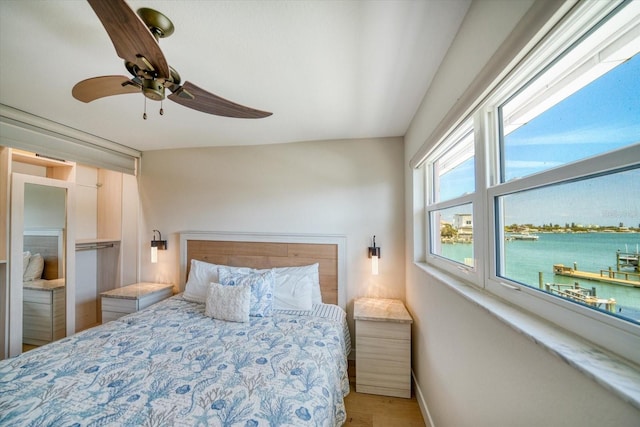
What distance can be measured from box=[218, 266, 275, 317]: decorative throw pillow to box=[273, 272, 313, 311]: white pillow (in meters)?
0.14

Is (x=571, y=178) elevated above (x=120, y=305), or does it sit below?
above

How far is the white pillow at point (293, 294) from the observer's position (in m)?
2.22

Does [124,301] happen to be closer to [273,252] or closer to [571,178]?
[273,252]

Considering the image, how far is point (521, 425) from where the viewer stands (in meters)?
0.73

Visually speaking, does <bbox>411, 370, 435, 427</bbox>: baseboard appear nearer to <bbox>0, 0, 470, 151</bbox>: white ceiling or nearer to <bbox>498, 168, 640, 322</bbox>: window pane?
<bbox>498, 168, 640, 322</bbox>: window pane

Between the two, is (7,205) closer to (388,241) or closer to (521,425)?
(388,241)

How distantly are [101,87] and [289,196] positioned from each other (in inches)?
68.0

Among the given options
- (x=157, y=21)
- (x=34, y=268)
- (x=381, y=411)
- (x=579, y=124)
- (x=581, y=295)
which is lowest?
(x=381, y=411)

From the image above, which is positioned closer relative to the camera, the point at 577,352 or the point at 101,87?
the point at 577,352

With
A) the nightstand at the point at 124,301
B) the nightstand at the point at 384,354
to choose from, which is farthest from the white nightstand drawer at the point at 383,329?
the nightstand at the point at 124,301

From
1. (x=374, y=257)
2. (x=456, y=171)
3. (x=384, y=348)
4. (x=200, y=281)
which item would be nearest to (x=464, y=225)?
(x=456, y=171)

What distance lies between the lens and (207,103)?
1.37m

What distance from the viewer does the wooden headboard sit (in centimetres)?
249

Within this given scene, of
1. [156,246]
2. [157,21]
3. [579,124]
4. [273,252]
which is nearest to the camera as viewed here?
[579,124]
